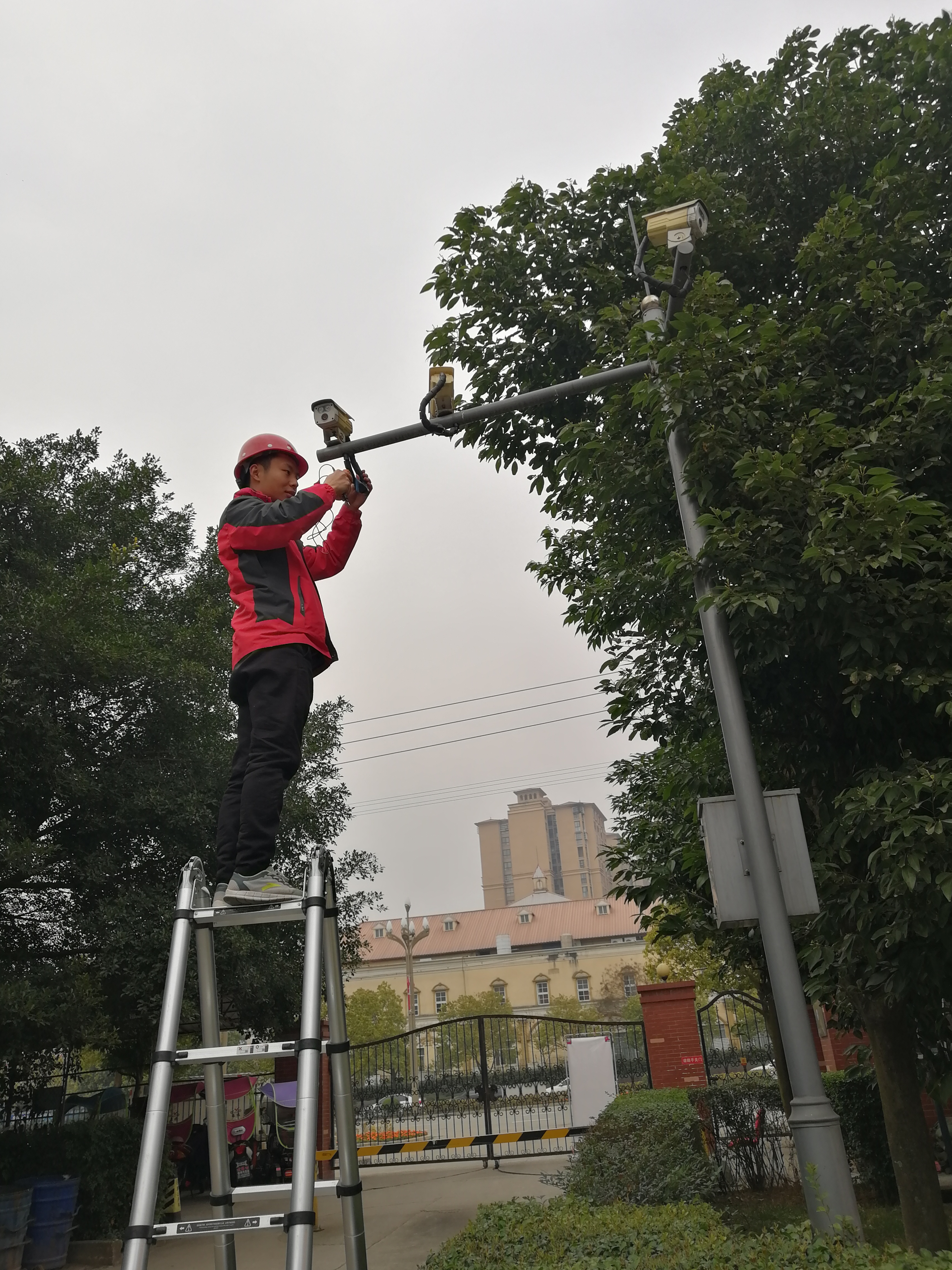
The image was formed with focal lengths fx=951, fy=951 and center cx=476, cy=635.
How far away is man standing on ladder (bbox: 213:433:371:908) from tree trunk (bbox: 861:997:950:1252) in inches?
194

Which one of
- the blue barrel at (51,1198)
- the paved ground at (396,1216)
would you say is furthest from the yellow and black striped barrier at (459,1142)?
the blue barrel at (51,1198)

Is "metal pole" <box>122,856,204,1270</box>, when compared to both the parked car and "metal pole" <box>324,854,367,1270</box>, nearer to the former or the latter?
"metal pole" <box>324,854,367,1270</box>

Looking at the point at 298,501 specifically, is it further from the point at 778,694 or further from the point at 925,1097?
the point at 925,1097

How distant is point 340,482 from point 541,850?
138 m

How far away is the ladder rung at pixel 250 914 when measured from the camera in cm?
353

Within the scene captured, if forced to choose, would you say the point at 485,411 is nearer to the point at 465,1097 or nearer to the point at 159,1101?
the point at 159,1101

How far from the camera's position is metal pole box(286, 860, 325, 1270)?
2562 mm

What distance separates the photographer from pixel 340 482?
418 cm

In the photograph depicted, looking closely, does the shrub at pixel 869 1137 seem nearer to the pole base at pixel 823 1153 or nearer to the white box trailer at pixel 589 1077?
the white box trailer at pixel 589 1077


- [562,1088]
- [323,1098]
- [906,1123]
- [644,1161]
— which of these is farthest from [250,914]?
[562,1088]

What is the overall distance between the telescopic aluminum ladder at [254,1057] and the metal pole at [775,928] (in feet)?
6.11

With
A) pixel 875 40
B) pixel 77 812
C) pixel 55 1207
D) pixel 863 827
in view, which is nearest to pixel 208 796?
pixel 77 812

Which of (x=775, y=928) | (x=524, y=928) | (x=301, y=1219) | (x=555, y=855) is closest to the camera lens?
(x=301, y=1219)

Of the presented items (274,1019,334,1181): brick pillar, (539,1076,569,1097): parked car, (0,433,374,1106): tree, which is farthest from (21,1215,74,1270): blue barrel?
(539,1076,569,1097): parked car
